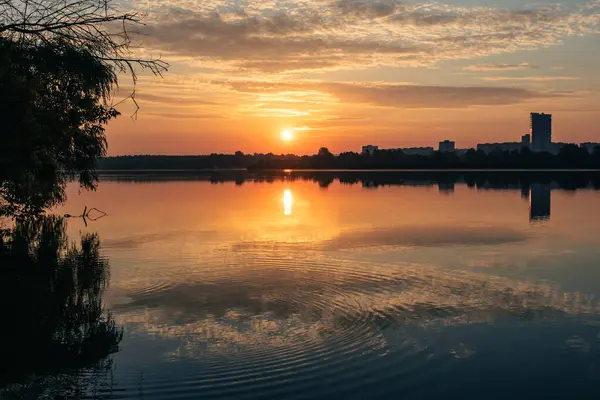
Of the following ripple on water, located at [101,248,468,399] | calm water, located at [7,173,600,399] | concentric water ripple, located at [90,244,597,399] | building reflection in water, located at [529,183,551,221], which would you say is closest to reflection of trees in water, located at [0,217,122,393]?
calm water, located at [7,173,600,399]

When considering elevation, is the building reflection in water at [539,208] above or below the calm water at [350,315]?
above

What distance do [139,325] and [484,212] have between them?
3262 cm

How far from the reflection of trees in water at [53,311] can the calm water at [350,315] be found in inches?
18.1

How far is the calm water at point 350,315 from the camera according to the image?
10227mm

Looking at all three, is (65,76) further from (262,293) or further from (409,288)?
(409,288)

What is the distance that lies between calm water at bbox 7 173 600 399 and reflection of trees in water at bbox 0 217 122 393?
460 mm

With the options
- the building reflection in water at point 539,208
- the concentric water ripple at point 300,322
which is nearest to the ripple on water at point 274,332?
the concentric water ripple at point 300,322

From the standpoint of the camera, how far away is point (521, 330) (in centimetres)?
1320

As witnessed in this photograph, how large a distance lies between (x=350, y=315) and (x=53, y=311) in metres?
7.20

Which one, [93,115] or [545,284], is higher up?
[93,115]

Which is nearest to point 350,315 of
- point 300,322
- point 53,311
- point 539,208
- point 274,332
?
point 300,322

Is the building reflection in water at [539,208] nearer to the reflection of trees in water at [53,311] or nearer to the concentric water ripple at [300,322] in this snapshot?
the concentric water ripple at [300,322]

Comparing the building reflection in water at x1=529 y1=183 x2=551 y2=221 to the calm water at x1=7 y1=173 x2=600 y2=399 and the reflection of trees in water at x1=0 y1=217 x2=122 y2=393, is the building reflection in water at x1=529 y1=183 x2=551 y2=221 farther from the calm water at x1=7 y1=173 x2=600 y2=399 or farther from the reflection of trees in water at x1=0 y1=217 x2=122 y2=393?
the reflection of trees in water at x1=0 y1=217 x2=122 y2=393

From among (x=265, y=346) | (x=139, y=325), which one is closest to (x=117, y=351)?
(x=139, y=325)
